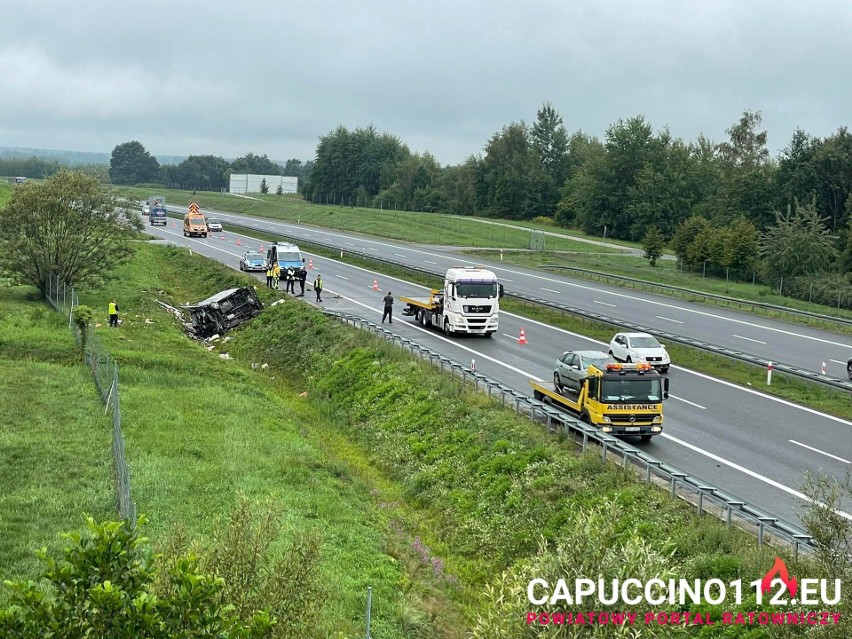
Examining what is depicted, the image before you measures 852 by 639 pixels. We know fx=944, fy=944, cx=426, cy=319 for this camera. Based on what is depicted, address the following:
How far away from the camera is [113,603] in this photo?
24.6 ft

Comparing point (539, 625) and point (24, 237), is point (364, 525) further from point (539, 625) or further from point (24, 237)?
point (24, 237)

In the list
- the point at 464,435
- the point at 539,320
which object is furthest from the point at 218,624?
the point at 539,320

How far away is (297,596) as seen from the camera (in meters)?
9.97

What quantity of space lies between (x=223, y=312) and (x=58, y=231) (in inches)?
364

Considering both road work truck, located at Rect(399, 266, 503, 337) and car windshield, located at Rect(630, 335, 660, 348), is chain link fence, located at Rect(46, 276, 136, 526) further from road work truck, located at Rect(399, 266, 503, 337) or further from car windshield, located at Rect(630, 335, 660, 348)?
car windshield, located at Rect(630, 335, 660, 348)

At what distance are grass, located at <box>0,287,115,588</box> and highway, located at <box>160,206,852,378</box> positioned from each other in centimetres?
2550

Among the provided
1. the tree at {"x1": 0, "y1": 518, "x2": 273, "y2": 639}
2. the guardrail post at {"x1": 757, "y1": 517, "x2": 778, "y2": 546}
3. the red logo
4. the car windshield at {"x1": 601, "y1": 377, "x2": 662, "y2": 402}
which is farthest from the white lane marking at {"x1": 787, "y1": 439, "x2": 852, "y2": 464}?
the tree at {"x1": 0, "y1": 518, "x2": 273, "y2": 639}

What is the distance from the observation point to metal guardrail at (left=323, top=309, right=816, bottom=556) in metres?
15.5

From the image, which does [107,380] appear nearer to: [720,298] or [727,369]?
[727,369]

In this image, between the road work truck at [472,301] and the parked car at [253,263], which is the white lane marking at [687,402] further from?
the parked car at [253,263]

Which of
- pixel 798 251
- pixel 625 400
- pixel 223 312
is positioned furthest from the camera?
pixel 798 251

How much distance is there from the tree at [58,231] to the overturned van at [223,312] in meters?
6.12

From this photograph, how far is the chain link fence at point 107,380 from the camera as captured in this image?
57.6 ft

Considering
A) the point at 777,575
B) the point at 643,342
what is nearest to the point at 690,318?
the point at 643,342
